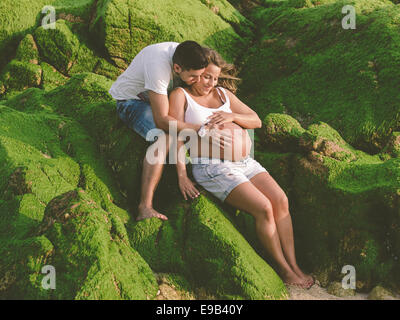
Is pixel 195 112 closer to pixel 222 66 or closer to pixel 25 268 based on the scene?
pixel 222 66


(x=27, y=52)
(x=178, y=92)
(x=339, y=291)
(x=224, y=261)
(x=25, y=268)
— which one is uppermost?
(x=27, y=52)

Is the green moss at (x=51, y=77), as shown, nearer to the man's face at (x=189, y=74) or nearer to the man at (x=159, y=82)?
the man at (x=159, y=82)

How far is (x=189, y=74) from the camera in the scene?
→ 5.20 metres

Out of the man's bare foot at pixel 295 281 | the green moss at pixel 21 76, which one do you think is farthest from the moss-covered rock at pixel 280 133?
the green moss at pixel 21 76

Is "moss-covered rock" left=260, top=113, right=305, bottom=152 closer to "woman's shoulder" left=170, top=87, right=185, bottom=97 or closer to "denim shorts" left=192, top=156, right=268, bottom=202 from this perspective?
"denim shorts" left=192, top=156, right=268, bottom=202

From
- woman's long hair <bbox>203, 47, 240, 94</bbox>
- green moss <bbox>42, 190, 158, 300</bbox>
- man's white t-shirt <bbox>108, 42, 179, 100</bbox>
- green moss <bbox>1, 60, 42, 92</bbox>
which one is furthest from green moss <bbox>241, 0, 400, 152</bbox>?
green moss <bbox>42, 190, 158, 300</bbox>

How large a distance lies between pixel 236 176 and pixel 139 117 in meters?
1.48

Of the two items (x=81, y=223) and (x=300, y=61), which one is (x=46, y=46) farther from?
(x=81, y=223)

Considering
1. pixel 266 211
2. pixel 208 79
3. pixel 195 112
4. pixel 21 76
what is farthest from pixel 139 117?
pixel 21 76

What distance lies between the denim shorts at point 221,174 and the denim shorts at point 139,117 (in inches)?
26.2

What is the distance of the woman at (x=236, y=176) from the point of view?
196 inches

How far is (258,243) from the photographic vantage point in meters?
5.34
